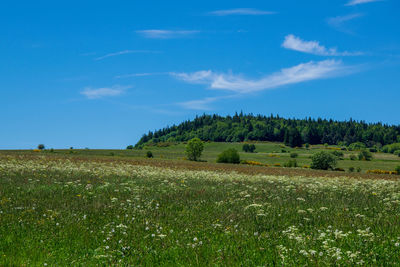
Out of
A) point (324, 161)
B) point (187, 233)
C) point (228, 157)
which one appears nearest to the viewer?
point (187, 233)

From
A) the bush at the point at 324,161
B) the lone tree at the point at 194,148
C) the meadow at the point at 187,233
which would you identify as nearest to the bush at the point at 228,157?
the lone tree at the point at 194,148

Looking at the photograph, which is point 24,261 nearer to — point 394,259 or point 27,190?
point 394,259

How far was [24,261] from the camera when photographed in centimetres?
691

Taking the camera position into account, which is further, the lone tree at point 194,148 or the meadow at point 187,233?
the lone tree at point 194,148

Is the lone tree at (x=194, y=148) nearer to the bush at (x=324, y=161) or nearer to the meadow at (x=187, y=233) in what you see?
the bush at (x=324, y=161)

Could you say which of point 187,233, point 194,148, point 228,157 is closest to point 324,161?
point 228,157

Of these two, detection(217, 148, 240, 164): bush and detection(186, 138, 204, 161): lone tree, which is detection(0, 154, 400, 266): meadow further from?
detection(186, 138, 204, 161): lone tree

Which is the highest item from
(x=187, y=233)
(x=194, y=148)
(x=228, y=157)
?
(x=194, y=148)

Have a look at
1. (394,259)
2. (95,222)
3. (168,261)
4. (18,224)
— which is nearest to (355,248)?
(394,259)

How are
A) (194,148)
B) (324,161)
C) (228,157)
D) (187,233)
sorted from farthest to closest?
(194,148)
(228,157)
(324,161)
(187,233)

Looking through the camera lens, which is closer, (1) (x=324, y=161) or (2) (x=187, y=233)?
(2) (x=187, y=233)

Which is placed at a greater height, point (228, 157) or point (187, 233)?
point (187, 233)

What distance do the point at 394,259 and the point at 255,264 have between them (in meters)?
2.92

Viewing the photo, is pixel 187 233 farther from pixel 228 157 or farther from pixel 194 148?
pixel 194 148
